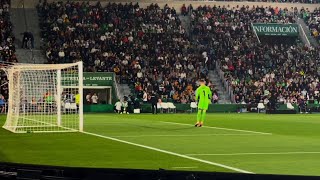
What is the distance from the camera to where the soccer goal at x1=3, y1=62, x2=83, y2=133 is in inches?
1043

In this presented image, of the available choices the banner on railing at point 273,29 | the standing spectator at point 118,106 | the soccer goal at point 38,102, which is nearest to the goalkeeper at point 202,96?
the soccer goal at point 38,102

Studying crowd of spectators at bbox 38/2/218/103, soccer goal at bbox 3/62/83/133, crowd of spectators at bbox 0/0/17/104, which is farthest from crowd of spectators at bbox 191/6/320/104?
soccer goal at bbox 3/62/83/133

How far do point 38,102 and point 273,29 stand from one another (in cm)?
3903

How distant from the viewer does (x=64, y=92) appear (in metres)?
36.6

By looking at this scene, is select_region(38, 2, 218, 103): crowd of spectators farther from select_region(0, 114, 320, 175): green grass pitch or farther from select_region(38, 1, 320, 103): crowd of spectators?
select_region(0, 114, 320, 175): green grass pitch

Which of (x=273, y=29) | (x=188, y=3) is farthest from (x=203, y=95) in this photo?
Result: (x=273, y=29)

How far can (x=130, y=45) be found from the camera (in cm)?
5647

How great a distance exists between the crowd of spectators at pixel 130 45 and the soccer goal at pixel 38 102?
17883 mm

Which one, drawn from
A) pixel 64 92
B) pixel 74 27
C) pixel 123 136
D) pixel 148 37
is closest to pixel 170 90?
pixel 148 37

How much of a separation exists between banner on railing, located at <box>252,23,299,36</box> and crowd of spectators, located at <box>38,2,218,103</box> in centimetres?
823

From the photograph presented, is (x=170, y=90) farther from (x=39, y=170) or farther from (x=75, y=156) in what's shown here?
(x=39, y=170)

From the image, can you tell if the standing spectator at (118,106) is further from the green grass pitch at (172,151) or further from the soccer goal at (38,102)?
the green grass pitch at (172,151)

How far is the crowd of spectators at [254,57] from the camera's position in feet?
187

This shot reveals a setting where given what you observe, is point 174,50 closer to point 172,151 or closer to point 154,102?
point 154,102
